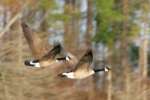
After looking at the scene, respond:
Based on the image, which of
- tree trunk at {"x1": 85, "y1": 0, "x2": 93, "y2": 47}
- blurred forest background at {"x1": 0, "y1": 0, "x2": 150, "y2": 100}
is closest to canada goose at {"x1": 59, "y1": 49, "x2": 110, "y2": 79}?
blurred forest background at {"x1": 0, "y1": 0, "x2": 150, "y2": 100}

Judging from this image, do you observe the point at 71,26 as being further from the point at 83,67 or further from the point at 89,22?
the point at 83,67

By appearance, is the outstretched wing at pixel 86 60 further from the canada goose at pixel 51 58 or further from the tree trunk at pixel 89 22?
the tree trunk at pixel 89 22

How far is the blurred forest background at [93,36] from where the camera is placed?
15030 mm

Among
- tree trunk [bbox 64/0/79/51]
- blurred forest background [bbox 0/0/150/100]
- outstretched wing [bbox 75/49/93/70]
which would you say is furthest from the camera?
tree trunk [bbox 64/0/79/51]

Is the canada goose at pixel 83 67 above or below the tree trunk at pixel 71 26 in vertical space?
above

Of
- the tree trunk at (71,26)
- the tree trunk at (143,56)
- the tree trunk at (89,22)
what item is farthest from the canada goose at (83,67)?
the tree trunk at (143,56)

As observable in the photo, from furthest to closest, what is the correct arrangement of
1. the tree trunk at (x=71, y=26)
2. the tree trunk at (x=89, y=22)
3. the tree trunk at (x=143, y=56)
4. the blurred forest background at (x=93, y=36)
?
1. the tree trunk at (x=143, y=56)
2. the tree trunk at (x=89, y=22)
3. the tree trunk at (x=71, y=26)
4. the blurred forest background at (x=93, y=36)

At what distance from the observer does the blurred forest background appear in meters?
15.0

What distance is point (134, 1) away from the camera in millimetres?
21922

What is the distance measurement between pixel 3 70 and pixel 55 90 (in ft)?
6.19

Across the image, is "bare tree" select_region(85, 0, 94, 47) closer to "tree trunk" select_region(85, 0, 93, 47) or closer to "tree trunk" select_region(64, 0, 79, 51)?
"tree trunk" select_region(85, 0, 93, 47)

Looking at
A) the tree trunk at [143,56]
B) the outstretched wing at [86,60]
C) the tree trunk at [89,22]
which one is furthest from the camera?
the tree trunk at [143,56]

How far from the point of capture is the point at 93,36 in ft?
70.1

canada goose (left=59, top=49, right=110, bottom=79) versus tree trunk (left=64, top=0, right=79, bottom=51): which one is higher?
canada goose (left=59, top=49, right=110, bottom=79)
